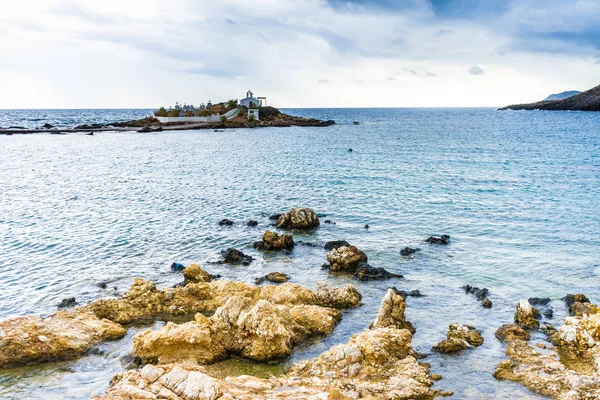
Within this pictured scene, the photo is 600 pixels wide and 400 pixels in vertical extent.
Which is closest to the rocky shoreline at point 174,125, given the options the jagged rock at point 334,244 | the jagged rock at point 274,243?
the jagged rock at point 274,243

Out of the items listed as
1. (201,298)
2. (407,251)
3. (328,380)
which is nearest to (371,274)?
(407,251)

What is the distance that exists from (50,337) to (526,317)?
1771 cm

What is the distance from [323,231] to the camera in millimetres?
33500

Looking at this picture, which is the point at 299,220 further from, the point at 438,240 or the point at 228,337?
the point at 228,337

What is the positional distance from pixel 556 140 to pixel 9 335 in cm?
10409

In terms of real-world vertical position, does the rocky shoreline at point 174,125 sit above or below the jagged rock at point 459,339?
above

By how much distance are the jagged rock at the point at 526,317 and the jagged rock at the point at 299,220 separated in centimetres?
1730

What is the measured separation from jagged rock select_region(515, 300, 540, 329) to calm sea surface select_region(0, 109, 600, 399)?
0.55 m

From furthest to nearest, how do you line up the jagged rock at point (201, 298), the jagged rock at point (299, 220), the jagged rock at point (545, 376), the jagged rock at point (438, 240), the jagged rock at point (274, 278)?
the jagged rock at point (299, 220) < the jagged rock at point (438, 240) < the jagged rock at point (274, 278) < the jagged rock at point (201, 298) < the jagged rock at point (545, 376)

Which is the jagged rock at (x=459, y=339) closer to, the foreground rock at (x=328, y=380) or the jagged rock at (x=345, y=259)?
the foreground rock at (x=328, y=380)

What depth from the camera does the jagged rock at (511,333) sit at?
17109mm

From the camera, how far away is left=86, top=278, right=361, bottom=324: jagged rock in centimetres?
1938

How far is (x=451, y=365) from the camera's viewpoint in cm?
1538

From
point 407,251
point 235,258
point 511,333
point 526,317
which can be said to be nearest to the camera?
point 511,333
